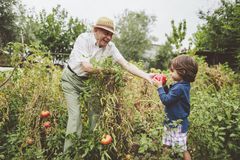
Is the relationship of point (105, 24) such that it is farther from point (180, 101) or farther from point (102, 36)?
point (180, 101)

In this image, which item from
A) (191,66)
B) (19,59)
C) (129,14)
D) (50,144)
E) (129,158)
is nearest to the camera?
(191,66)

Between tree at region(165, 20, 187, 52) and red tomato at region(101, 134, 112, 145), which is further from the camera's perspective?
tree at region(165, 20, 187, 52)

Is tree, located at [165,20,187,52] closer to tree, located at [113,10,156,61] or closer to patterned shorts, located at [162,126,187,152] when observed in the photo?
patterned shorts, located at [162,126,187,152]

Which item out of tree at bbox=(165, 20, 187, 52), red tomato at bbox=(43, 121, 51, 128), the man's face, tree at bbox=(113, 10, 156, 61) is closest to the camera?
the man's face

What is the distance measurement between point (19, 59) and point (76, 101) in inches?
62.2

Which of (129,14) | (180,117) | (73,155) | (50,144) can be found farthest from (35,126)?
(129,14)

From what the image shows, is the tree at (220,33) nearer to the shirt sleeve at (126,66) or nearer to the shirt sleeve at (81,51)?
the shirt sleeve at (126,66)

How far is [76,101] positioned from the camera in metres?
3.57

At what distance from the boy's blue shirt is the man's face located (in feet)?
2.91

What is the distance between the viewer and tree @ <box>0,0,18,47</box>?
22.7 m

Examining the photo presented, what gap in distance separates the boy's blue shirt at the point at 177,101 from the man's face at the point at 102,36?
0.89 m

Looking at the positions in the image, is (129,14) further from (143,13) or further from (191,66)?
(191,66)

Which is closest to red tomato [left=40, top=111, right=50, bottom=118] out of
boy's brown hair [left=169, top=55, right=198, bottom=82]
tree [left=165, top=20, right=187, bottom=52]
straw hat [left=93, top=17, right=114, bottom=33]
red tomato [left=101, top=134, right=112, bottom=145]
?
red tomato [left=101, top=134, right=112, bottom=145]

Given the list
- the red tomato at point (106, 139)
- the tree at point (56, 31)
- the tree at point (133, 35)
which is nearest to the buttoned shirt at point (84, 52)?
the red tomato at point (106, 139)
